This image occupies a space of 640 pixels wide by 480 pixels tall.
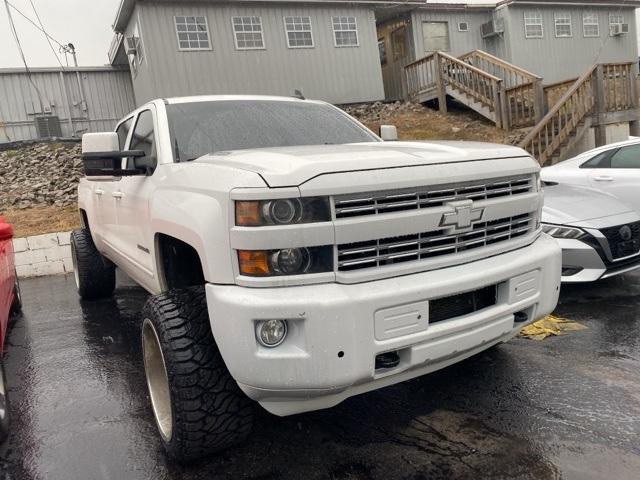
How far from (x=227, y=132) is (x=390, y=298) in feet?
5.82

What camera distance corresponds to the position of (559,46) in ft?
69.0

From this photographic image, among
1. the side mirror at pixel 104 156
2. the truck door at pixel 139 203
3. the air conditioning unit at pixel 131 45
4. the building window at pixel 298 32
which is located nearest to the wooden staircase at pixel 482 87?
the building window at pixel 298 32

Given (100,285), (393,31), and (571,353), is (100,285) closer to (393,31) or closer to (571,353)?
(571,353)

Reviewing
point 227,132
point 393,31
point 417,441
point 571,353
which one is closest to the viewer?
point 417,441

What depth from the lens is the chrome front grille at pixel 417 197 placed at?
2111 mm

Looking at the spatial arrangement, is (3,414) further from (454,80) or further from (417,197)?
(454,80)

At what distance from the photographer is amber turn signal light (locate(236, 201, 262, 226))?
6.72 feet

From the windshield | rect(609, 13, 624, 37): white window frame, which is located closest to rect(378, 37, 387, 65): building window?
rect(609, 13, 624, 37): white window frame

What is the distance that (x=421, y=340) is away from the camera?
218 cm

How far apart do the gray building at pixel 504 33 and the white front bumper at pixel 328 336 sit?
1708cm

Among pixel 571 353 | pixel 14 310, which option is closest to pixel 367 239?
pixel 571 353

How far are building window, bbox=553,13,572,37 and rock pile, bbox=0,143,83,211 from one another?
18.7 meters

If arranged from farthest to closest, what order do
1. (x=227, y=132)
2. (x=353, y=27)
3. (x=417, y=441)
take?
(x=353, y=27), (x=227, y=132), (x=417, y=441)

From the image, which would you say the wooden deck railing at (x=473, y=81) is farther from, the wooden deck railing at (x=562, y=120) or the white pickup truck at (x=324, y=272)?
the white pickup truck at (x=324, y=272)
